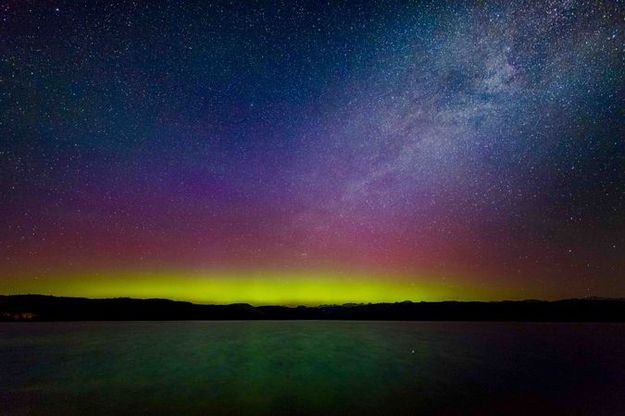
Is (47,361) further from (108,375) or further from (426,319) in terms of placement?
(426,319)

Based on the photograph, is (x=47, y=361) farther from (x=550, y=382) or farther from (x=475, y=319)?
(x=475, y=319)

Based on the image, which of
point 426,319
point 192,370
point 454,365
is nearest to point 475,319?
point 426,319

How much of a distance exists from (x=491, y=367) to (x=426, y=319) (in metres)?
175

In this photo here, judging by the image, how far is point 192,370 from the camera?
24.5m

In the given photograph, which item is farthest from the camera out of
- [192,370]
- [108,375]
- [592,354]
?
[592,354]

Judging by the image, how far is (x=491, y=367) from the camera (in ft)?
84.3

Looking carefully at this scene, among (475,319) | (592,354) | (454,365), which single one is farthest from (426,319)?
(454,365)

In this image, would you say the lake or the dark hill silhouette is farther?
the dark hill silhouette

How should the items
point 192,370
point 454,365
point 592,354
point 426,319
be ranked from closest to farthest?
point 192,370 < point 454,365 < point 592,354 < point 426,319

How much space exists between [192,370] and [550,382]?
22.0 metres

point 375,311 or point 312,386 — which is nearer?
point 312,386

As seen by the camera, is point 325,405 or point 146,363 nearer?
point 325,405

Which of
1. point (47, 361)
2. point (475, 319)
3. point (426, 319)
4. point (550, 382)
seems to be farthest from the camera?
point (426, 319)

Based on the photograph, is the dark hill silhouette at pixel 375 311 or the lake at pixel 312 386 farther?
the dark hill silhouette at pixel 375 311
